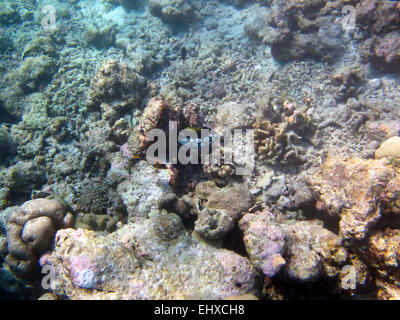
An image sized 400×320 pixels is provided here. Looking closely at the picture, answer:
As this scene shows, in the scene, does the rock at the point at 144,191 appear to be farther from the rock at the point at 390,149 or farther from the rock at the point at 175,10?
the rock at the point at 175,10

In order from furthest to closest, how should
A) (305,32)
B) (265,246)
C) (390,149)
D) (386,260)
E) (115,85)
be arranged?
(305,32) < (115,85) < (390,149) < (265,246) < (386,260)

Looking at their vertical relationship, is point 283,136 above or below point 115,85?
below

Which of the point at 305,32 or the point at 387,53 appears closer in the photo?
Result: the point at 387,53

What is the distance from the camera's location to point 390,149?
13.9 feet

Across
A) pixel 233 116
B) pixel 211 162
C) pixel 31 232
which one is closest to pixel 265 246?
pixel 211 162

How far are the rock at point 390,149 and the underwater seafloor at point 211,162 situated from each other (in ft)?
0.19

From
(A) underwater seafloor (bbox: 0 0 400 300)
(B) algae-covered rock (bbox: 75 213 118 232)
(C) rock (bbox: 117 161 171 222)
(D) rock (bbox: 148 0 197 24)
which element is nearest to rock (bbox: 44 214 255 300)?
(A) underwater seafloor (bbox: 0 0 400 300)

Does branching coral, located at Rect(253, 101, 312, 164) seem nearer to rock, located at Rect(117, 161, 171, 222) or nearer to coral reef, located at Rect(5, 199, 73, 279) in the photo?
rock, located at Rect(117, 161, 171, 222)

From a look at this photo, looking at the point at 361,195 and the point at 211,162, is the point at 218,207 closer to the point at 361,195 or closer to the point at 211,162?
the point at 211,162

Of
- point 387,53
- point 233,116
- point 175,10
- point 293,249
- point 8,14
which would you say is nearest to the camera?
point 293,249

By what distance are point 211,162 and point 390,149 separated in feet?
11.0

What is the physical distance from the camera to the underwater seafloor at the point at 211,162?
3.35m

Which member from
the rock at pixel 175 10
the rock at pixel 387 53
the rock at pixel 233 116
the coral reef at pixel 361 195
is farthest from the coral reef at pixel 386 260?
the rock at pixel 175 10
